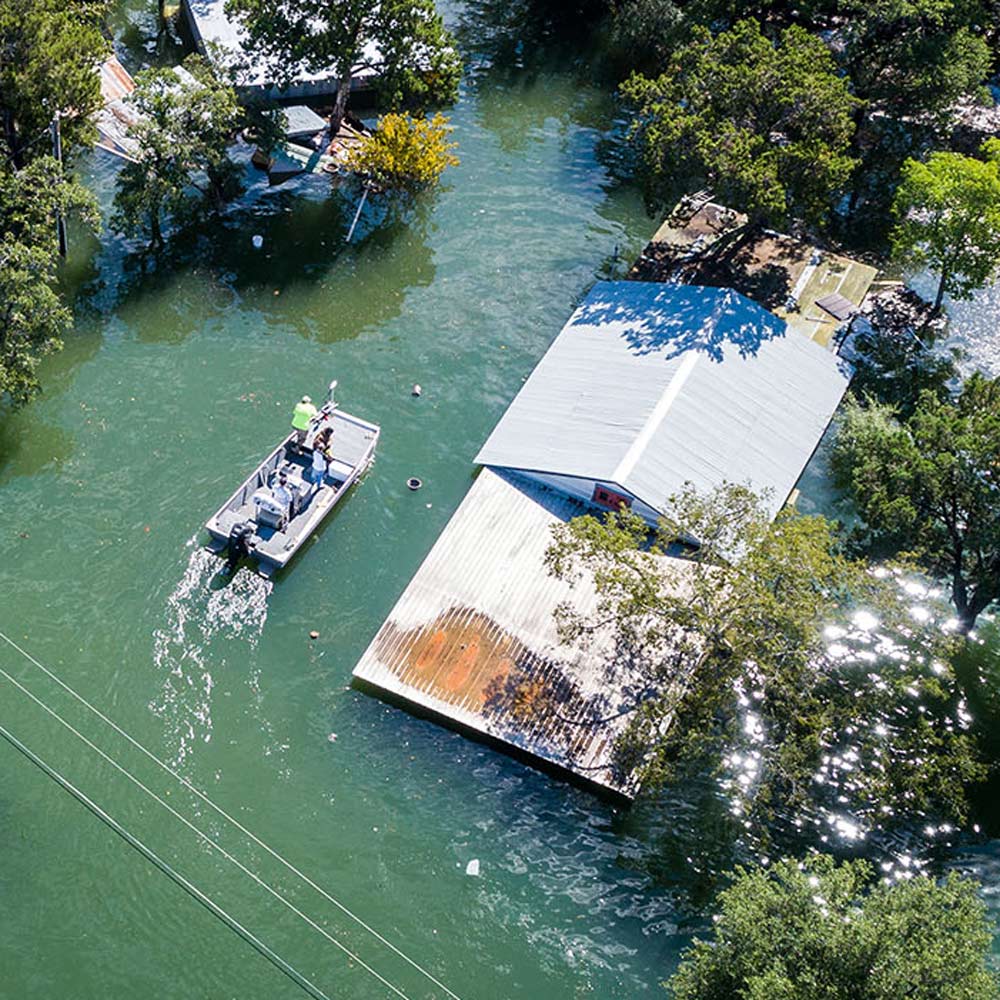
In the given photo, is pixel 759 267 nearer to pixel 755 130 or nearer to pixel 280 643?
pixel 755 130

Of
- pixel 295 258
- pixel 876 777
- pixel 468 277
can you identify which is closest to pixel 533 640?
pixel 876 777

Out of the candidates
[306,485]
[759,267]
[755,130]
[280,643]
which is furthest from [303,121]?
[280,643]

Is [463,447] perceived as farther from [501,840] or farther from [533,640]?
[501,840]

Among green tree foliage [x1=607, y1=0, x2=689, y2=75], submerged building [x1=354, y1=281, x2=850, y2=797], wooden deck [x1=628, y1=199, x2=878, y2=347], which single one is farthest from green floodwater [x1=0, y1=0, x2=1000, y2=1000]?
green tree foliage [x1=607, y1=0, x2=689, y2=75]

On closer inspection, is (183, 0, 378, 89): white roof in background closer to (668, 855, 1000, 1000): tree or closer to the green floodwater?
the green floodwater

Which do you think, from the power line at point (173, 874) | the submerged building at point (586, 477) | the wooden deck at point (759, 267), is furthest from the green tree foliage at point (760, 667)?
the wooden deck at point (759, 267)

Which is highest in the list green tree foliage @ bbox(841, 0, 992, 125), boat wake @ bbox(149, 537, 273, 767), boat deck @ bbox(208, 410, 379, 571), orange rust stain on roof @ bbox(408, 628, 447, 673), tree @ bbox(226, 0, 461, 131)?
green tree foliage @ bbox(841, 0, 992, 125)

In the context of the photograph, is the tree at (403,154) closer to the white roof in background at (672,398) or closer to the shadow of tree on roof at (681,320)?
the shadow of tree on roof at (681,320)
